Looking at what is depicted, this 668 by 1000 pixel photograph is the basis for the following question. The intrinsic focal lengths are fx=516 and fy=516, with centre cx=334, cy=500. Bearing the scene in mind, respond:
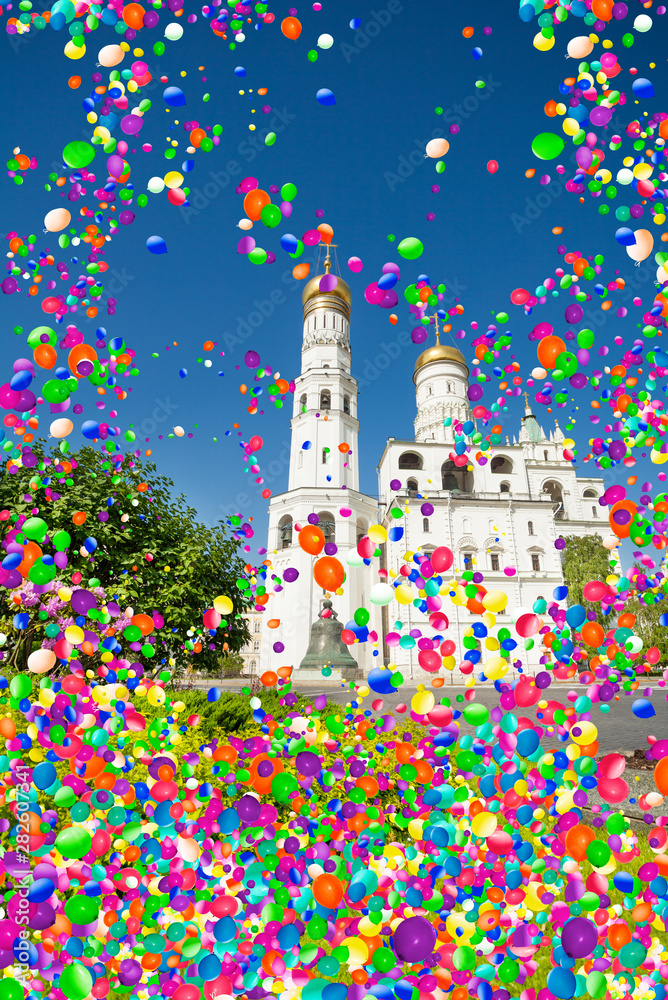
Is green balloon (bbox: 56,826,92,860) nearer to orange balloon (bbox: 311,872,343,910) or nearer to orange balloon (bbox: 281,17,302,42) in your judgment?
orange balloon (bbox: 311,872,343,910)

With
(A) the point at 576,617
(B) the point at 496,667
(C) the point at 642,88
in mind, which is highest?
(C) the point at 642,88

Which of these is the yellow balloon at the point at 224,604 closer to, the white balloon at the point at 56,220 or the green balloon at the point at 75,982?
the green balloon at the point at 75,982

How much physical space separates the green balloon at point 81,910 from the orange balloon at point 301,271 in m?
4.34

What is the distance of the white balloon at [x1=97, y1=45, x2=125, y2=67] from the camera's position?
3873mm

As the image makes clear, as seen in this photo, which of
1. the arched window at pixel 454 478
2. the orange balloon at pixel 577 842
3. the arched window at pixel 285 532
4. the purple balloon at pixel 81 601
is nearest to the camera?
the orange balloon at pixel 577 842

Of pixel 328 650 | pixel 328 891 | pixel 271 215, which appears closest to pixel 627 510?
pixel 328 891

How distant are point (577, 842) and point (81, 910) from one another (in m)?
3.01

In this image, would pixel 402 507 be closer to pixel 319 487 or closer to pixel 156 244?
pixel 319 487

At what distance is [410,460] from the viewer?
4200 cm

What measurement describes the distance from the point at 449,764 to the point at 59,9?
7.01 metres

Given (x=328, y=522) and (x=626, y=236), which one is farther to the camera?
(x=328, y=522)

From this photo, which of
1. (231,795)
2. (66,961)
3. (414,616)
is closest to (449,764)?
(231,795)

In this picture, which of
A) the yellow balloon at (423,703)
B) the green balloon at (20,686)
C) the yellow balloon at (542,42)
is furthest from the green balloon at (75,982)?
the yellow balloon at (542,42)

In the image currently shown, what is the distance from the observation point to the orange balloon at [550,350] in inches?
174
